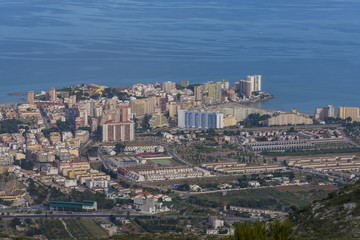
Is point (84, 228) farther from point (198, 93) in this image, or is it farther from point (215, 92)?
point (215, 92)

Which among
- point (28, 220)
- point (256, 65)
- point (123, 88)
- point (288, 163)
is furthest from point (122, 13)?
point (28, 220)

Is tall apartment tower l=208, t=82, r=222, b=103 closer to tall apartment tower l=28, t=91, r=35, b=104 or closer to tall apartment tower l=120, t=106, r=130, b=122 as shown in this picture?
tall apartment tower l=120, t=106, r=130, b=122

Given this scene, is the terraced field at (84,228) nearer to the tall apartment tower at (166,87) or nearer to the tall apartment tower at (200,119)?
the tall apartment tower at (200,119)

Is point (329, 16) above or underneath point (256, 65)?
above

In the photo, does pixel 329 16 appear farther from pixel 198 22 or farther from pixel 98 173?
pixel 98 173

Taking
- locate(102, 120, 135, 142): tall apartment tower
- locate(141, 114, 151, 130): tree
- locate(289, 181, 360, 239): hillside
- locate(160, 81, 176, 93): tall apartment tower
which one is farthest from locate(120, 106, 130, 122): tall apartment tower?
locate(289, 181, 360, 239): hillside

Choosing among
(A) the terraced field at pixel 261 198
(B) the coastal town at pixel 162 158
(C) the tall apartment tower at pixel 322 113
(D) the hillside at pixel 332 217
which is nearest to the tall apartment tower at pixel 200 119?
(B) the coastal town at pixel 162 158

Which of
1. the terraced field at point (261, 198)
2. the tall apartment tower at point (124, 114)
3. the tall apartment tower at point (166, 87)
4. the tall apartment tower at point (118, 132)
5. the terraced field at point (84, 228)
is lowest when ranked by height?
the terraced field at point (84, 228)
